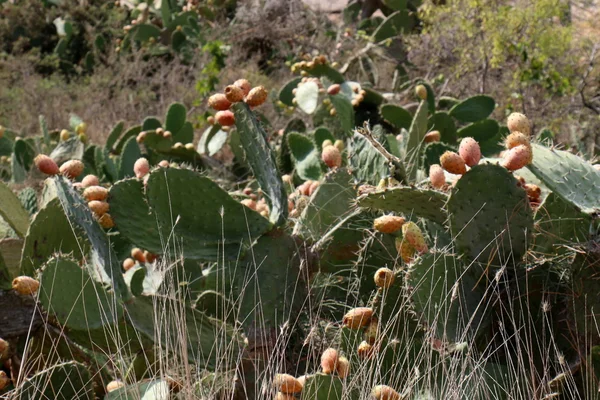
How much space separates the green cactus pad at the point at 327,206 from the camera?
2.47 meters

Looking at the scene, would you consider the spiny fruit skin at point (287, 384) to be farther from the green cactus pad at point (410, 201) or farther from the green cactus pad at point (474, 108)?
the green cactus pad at point (474, 108)

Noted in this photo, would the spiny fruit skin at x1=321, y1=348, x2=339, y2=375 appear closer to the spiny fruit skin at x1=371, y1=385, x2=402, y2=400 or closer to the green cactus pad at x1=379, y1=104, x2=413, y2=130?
the spiny fruit skin at x1=371, y1=385, x2=402, y2=400

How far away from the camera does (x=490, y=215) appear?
6.35 ft

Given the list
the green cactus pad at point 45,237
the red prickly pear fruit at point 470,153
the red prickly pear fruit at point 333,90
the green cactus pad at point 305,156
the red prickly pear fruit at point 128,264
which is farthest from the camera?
the red prickly pear fruit at point 333,90

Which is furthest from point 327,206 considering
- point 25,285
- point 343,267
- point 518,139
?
point 25,285

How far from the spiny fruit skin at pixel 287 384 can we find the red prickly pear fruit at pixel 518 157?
69cm

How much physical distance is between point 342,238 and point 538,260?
63cm

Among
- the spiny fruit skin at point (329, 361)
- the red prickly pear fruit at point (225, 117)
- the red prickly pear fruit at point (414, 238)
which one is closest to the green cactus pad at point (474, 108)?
the red prickly pear fruit at point (225, 117)

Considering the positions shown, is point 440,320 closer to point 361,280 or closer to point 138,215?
point 361,280

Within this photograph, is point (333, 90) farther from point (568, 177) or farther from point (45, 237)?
point (568, 177)

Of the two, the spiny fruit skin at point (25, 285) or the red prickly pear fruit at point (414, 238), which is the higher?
the spiny fruit skin at point (25, 285)

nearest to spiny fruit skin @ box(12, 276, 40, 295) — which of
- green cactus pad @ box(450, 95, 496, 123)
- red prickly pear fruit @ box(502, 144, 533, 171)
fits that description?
red prickly pear fruit @ box(502, 144, 533, 171)

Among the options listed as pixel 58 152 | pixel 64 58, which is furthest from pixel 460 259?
pixel 64 58

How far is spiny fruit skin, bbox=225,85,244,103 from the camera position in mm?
2291
